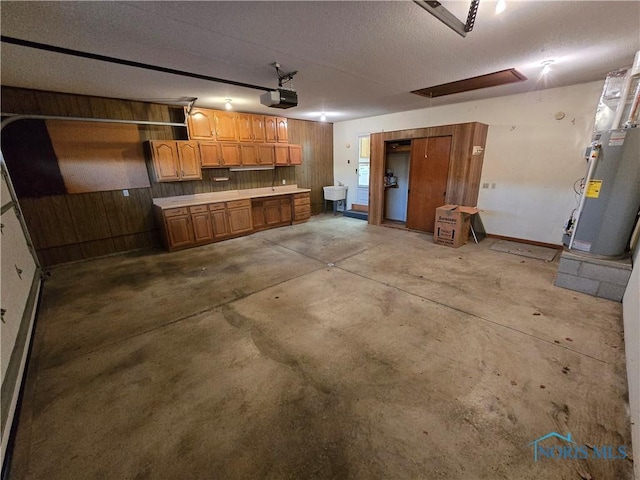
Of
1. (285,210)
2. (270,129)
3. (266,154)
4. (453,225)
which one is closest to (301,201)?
(285,210)

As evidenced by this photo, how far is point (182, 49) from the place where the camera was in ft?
8.79

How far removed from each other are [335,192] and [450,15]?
566 centimetres

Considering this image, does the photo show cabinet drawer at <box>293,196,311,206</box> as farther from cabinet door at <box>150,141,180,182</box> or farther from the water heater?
the water heater

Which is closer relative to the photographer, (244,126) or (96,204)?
(96,204)

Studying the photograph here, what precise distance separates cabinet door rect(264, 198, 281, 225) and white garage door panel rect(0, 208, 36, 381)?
13.2 feet

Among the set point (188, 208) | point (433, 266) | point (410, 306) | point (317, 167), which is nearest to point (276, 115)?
point (317, 167)

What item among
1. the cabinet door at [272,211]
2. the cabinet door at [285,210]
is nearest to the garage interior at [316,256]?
the cabinet door at [272,211]

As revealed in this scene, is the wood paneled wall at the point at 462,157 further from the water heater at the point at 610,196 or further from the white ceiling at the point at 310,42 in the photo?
the water heater at the point at 610,196

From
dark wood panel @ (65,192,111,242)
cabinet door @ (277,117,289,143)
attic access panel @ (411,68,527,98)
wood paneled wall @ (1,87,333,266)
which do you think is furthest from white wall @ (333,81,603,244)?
dark wood panel @ (65,192,111,242)

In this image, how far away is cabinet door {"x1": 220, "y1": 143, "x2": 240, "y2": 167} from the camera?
5613 mm

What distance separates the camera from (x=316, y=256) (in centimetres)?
461

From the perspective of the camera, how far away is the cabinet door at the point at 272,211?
6.39 m

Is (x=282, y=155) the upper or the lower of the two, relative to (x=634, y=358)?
upper

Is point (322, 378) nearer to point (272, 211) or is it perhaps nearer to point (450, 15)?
point (450, 15)
